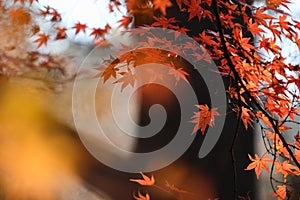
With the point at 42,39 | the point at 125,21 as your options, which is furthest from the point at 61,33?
the point at 125,21

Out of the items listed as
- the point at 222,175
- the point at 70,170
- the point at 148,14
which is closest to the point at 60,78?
the point at 70,170

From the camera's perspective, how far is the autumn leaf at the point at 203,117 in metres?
1.61

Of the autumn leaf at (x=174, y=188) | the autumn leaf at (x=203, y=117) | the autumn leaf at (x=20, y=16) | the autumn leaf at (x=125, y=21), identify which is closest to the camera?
the autumn leaf at (x=203, y=117)

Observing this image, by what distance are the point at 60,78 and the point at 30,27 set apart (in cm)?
39

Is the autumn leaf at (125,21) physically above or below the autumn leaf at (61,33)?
above

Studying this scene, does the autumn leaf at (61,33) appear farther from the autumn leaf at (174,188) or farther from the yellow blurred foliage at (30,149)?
the autumn leaf at (174,188)

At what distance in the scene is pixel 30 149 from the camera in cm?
241

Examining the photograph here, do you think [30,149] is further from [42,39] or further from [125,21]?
[125,21]

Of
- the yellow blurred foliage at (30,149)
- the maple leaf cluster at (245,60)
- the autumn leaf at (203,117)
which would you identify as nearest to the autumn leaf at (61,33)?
the yellow blurred foliage at (30,149)

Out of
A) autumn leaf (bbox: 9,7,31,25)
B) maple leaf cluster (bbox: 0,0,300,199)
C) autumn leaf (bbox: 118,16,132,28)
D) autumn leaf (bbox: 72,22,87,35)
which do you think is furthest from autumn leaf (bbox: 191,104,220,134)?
autumn leaf (bbox: 9,7,31,25)

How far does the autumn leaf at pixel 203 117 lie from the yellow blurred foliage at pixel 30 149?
1001mm

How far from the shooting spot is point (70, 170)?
239 centimetres

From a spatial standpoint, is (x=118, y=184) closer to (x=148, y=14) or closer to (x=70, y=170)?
(x=70, y=170)

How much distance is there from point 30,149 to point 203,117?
1265mm
